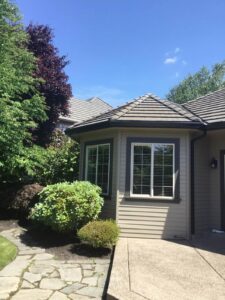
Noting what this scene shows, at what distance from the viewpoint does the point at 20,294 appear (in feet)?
15.2

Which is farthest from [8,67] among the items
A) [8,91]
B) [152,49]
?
[152,49]

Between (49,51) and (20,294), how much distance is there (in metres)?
10.9

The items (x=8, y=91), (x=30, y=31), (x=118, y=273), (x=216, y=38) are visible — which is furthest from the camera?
(x=216, y=38)

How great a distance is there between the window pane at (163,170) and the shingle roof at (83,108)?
1299 cm

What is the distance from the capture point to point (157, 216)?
8305 mm

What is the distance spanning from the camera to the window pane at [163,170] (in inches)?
332

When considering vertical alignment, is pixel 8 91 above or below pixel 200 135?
above

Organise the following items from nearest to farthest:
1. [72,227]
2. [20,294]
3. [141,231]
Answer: [20,294]
[72,227]
[141,231]

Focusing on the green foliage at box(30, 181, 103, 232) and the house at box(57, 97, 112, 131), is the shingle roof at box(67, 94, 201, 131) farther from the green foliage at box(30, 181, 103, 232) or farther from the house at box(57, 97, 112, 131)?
the house at box(57, 97, 112, 131)

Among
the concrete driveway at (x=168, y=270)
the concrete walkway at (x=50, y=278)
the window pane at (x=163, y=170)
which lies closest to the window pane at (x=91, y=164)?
the window pane at (x=163, y=170)

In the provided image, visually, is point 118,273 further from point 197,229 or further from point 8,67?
point 8,67

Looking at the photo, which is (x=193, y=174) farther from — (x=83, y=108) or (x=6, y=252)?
(x=83, y=108)

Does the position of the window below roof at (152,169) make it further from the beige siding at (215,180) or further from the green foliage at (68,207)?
the beige siding at (215,180)

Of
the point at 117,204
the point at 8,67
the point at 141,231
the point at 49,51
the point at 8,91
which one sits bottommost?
the point at 141,231
